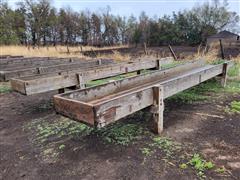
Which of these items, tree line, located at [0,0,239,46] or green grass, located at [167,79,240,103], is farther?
tree line, located at [0,0,239,46]

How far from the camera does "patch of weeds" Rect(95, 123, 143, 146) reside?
2.48 meters

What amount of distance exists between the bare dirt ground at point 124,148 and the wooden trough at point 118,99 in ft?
1.29

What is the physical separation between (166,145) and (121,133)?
1.99 feet

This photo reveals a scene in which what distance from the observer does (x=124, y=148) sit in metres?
2.31

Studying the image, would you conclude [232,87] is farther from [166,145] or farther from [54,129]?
[54,129]

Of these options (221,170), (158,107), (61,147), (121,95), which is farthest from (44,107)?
(221,170)

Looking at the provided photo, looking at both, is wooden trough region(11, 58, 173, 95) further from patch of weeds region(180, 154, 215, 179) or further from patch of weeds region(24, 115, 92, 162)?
patch of weeds region(180, 154, 215, 179)

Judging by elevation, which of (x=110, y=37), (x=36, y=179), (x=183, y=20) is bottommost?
(x=36, y=179)

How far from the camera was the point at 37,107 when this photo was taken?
4039 mm

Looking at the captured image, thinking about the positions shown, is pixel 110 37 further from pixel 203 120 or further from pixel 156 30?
pixel 203 120

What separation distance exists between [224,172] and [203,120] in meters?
1.23

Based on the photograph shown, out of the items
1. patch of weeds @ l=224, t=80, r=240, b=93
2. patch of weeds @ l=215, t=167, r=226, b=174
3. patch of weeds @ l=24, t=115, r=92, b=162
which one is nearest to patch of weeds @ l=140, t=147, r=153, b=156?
patch of weeds @ l=215, t=167, r=226, b=174

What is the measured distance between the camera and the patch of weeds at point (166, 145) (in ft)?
7.30

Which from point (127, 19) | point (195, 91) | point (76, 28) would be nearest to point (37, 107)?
point (195, 91)
